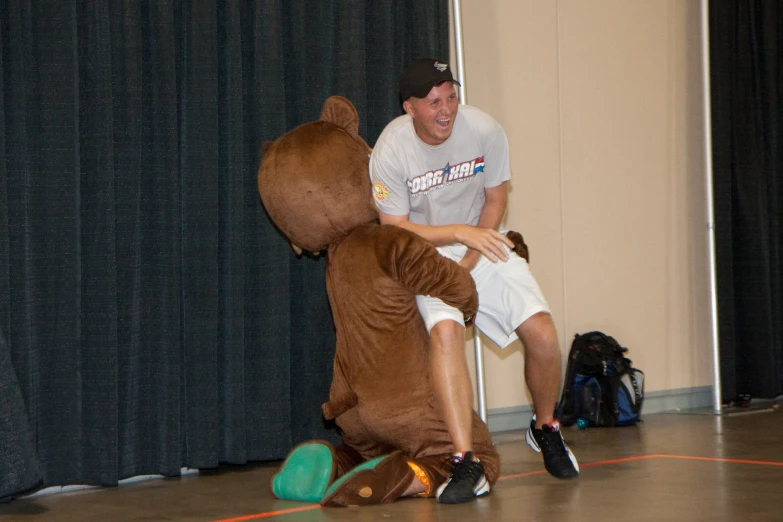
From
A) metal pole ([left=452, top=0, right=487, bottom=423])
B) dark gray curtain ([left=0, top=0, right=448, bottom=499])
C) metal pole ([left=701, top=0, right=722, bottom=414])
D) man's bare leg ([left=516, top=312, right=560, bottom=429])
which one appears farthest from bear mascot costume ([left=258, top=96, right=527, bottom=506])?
metal pole ([left=701, top=0, right=722, bottom=414])

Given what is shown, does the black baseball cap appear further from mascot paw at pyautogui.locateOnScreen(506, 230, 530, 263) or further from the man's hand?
mascot paw at pyautogui.locateOnScreen(506, 230, 530, 263)

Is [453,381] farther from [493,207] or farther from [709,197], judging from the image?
[709,197]

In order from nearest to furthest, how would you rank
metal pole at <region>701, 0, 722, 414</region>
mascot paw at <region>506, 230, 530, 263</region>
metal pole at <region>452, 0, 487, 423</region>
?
mascot paw at <region>506, 230, 530, 263</region>
metal pole at <region>452, 0, 487, 423</region>
metal pole at <region>701, 0, 722, 414</region>

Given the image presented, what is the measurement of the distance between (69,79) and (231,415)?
4.26 ft

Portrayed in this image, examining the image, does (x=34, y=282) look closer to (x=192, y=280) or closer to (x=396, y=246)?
(x=192, y=280)

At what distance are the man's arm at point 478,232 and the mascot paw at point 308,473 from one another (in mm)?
709

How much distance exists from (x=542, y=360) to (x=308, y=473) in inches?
32.7

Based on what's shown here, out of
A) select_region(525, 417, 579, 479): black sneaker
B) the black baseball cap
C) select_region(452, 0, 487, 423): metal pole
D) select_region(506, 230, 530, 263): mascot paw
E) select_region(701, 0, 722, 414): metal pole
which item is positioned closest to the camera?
the black baseball cap

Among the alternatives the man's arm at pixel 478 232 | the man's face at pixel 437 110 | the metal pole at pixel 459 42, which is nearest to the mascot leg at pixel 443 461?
the man's arm at pixel 478 232

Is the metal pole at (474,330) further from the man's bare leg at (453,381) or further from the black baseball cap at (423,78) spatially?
the man's bare leg at (453,381)

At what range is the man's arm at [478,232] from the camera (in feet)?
9.07

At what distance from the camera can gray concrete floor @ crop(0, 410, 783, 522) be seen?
8.15 feet

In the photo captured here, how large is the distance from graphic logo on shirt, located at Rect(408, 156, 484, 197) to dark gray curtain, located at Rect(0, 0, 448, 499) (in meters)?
0.82

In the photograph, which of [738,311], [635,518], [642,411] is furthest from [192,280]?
[738,311]
